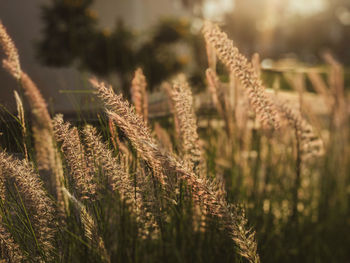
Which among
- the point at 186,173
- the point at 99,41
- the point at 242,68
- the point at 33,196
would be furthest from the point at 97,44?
the point at 186,173

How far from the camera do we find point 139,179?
0.88 metres

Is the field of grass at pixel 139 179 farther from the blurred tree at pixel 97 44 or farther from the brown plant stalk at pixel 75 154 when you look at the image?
the blurred tree at pixel 97 44

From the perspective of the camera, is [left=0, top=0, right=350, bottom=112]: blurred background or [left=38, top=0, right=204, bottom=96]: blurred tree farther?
[left=38, top=0, right=204, bottom=96]: blurred tree

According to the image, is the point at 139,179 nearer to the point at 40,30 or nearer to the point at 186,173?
the point at 186,173

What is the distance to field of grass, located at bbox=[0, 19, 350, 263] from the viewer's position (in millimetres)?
761

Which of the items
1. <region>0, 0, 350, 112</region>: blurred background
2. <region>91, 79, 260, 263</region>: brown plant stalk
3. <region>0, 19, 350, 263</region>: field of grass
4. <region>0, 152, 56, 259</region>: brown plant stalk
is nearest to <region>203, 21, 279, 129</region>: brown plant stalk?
<region>0, 19, 350, 263</region>: field of grass

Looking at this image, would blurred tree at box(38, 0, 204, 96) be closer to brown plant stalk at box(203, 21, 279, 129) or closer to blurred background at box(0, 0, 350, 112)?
blurred background at box(0, 0, 350, 112)

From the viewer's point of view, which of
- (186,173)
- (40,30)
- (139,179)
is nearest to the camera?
(186,173)

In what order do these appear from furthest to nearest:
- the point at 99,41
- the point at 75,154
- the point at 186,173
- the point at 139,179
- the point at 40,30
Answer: the point at 99,41
the point at 40,30
the point at 139,179
the point at 75,154
the point at 186,173

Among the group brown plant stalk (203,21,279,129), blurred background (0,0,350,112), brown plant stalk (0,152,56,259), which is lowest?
brown plant stalk (0,152,56,259)

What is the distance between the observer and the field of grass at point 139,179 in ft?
2.50

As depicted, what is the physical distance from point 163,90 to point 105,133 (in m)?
0.45

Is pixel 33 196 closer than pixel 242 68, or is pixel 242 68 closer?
pixel 33 196

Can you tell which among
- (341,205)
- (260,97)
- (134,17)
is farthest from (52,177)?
(134,17)
